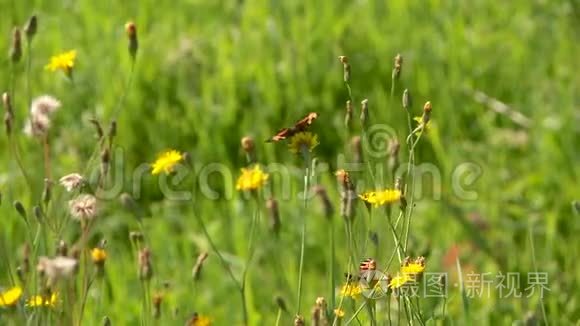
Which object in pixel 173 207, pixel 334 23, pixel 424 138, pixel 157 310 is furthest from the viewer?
pixel 334 23

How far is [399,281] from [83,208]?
451 mm

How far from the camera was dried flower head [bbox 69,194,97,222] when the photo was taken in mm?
1509

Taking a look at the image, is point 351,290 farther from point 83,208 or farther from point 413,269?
point 83,208

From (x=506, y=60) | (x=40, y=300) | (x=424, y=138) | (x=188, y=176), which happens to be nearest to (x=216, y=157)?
(x=188, y=176)

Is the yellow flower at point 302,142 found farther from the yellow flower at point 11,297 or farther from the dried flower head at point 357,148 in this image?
the yellow flower at point 11,297

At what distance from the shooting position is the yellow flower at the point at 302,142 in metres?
1.52

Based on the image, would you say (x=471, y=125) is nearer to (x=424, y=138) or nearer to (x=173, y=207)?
(x=424, y=138)

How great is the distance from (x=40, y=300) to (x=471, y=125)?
1718 mm

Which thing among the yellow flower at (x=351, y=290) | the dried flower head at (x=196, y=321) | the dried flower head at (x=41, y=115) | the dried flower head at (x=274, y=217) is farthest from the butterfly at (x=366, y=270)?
the dried flower head at (x=41, y=115)

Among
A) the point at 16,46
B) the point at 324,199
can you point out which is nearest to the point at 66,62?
the point at 16,46

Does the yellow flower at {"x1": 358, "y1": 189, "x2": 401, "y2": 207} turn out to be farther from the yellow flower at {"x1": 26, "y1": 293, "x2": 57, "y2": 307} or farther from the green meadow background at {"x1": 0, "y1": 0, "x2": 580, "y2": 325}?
the green meadow background at {"x1": 0, "y1": 0, "x2": 580, "y2": 325}

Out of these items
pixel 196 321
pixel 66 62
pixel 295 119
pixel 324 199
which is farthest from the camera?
pixel 295 119

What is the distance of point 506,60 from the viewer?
10.1ft

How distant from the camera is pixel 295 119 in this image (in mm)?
2932
